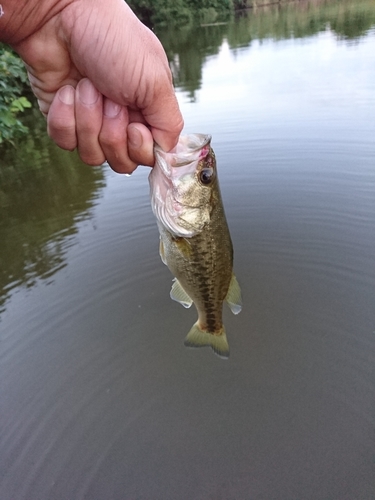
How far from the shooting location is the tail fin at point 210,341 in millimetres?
2590

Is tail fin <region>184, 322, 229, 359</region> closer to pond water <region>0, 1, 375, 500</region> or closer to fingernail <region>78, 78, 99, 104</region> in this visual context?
pond water <region>0, 1, 375, 500</region>

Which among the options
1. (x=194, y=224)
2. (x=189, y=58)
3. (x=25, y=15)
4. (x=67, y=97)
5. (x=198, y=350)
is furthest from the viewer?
(x=189, y=58)

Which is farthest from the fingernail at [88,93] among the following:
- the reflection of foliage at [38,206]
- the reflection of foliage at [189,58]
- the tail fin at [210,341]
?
the reflection of foliage at [189,58]

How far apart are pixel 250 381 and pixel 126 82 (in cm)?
289

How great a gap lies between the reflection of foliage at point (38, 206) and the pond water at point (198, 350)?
1.7 inches

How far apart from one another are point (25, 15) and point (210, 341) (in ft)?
6.49

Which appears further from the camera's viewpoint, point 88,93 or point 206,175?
point 206,175

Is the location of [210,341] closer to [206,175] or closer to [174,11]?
[206,175]

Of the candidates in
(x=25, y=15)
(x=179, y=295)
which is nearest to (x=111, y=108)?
(x=25, y=15)

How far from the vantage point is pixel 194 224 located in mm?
1990

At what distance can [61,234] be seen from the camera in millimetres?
6152

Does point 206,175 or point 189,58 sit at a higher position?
point 206,175

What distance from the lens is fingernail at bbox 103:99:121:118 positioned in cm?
161

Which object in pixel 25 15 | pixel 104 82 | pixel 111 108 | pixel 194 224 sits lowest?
pixel 194 224
